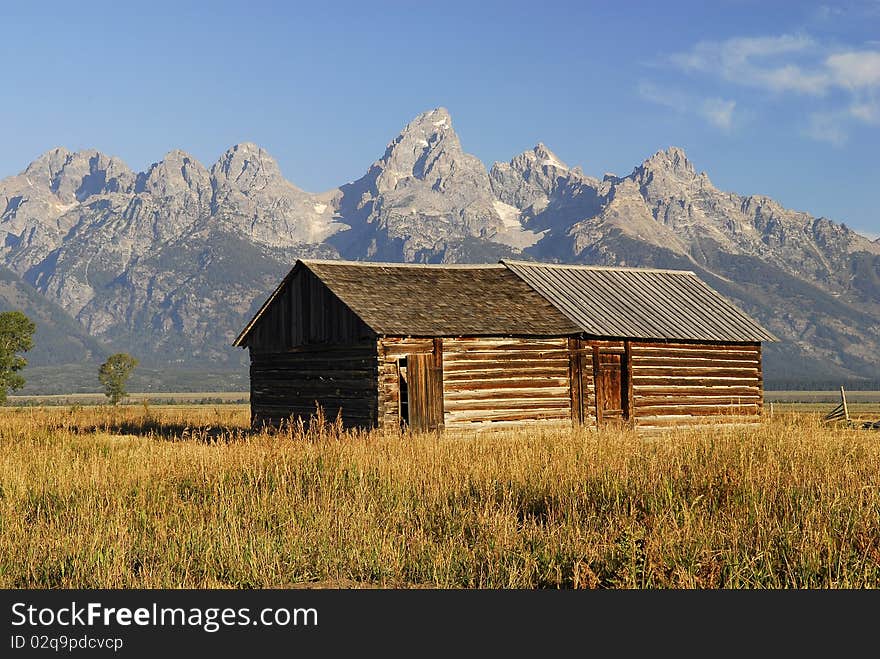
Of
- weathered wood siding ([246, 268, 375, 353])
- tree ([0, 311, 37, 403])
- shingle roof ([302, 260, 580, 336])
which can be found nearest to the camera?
shingle roof ([302, 260, 580, 336])

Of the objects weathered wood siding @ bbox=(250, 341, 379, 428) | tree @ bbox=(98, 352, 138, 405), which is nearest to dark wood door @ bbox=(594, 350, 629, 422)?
weathered wood siding @ bbox=(250, 341, 379, 428)

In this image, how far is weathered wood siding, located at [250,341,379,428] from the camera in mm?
25375

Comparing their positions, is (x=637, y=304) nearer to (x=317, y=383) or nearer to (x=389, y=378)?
(x=389, y=378)

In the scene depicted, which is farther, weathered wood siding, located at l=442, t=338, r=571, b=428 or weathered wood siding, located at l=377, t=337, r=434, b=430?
weathered wood siding, located at l=442, t=338, r=571, b=428

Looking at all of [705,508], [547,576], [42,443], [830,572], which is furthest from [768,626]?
[42,443]

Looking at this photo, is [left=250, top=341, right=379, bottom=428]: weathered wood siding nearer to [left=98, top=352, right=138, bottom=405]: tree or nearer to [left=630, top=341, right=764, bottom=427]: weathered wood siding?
[left=630, top=341, right=764, bottom=427]: weathered wood siding

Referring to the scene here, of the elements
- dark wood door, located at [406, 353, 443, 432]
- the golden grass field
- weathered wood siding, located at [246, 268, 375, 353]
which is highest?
weathered wood siding, located at [246, 268, 375, 353]

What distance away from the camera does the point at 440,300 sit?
27.8m

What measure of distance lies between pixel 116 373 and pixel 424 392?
256 ft

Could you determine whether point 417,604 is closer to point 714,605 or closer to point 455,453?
point 714,605

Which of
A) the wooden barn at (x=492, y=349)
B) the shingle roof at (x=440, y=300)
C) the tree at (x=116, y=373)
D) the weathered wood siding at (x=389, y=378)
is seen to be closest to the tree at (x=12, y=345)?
the tree at (x=116, y=373)

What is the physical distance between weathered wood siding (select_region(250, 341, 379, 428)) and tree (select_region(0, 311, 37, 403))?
36.5 meters

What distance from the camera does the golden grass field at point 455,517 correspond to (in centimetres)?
771

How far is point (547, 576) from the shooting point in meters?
7.69
